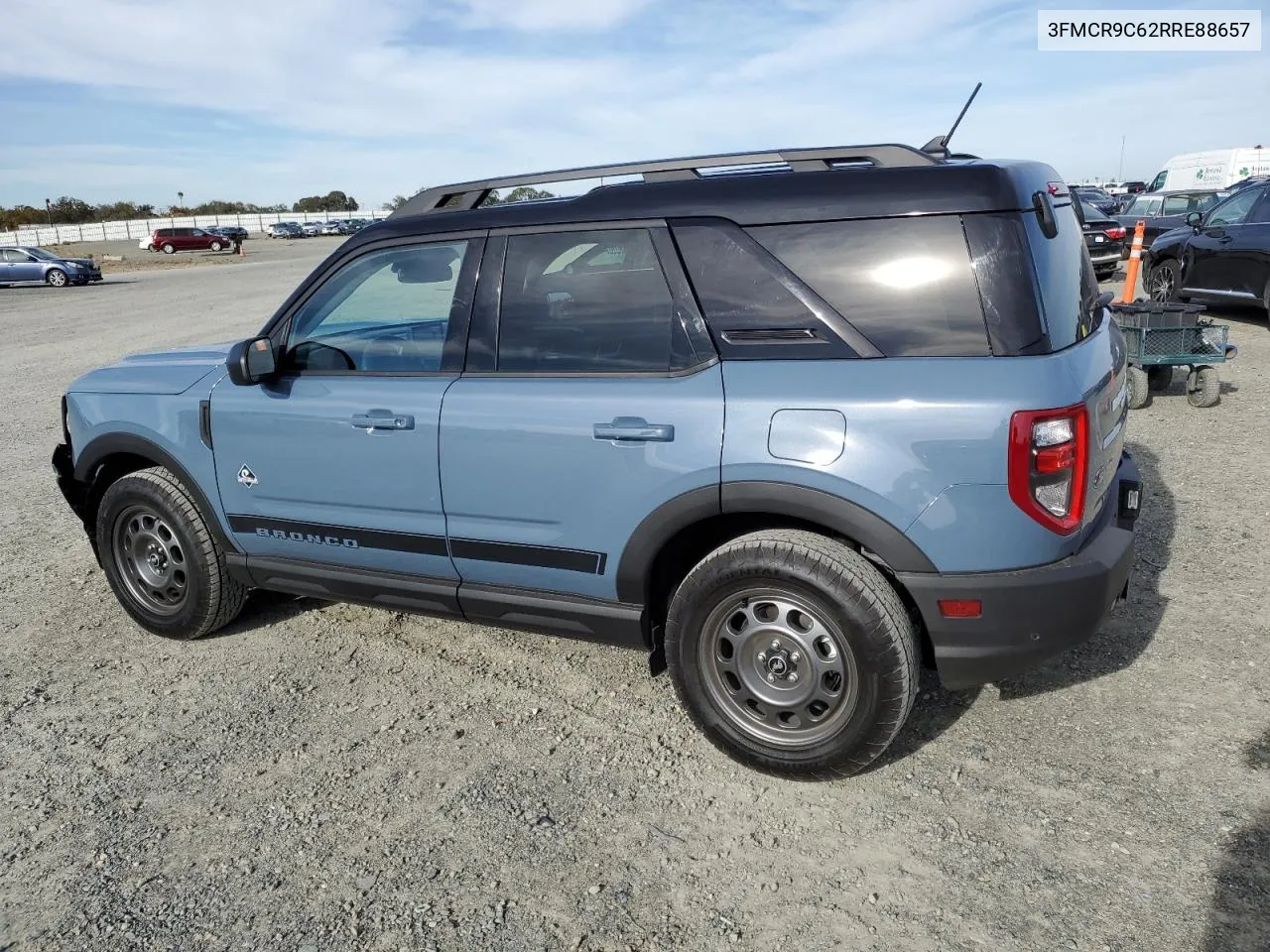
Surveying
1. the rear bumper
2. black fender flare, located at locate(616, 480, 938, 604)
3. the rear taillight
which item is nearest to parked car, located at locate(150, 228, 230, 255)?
black fender flare, located at locate(616, 480, 938, 604)

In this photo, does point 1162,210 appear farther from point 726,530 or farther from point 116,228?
point 116,228

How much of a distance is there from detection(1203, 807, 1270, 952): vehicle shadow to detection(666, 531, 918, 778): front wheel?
909 mm

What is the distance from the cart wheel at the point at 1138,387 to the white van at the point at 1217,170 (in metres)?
21.5

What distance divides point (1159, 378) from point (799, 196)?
699cm

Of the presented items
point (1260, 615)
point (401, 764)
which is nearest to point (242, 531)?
point (401, 764)

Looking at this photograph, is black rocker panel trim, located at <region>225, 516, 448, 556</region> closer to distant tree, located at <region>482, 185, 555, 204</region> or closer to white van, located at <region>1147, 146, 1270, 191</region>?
distant tree, located at <region>482, 185, 555, 204</region>

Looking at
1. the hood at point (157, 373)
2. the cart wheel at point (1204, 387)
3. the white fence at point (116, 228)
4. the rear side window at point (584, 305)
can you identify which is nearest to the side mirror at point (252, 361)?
the hood at point (157, 373)

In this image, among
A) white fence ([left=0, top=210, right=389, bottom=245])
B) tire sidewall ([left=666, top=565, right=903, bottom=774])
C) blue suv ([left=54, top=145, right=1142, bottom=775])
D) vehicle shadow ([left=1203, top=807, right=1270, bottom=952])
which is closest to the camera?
vehicle shadow ([left=1203, top=807, right=1270, bottom=952])

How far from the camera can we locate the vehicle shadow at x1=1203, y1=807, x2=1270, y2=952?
7.70 feet

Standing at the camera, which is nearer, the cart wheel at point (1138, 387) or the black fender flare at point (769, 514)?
the black fender flare at point (769, 514)

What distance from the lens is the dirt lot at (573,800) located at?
8.31 ft

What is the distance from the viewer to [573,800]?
3.06 meters

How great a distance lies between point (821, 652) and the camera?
301 cm

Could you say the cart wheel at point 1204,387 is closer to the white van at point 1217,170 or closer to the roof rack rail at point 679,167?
the roof rack rail at point 679,167
